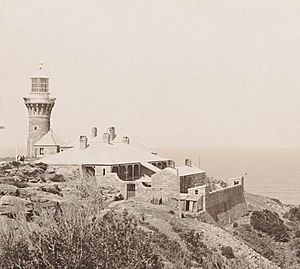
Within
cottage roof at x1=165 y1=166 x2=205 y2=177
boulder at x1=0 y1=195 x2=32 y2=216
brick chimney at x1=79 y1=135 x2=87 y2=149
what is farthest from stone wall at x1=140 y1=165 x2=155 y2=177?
boulder at x1=0 y1=195 x2=32 y2=216

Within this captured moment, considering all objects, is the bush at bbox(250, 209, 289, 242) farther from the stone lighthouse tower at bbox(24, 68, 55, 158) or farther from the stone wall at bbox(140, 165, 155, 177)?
the stone lighthouse tower at bbox(24, 68, 55, 158)

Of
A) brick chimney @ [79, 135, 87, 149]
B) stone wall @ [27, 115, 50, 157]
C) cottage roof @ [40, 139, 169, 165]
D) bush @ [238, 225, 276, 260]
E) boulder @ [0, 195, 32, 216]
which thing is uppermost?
stone wall @ [27, 115, 50, 157]

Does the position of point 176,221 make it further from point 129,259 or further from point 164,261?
point 129,259

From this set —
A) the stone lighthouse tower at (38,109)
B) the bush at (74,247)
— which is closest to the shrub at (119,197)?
the stone lighthouse tower at (38,109)

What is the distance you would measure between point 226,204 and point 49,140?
14.5 meters

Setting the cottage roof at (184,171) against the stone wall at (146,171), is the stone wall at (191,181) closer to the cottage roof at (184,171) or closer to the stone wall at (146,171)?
the cottage roof at (184,171)

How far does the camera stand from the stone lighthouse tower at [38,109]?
177 feet

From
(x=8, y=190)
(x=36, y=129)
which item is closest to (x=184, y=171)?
(x=8, y=190)

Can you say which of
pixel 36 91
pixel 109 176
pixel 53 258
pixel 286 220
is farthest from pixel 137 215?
pixel 36 91

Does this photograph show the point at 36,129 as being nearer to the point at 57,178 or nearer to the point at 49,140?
the point at 49,140

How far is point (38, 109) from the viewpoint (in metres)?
54.0

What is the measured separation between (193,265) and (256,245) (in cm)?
1038

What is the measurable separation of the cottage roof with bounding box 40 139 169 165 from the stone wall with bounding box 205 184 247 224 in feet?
19.3

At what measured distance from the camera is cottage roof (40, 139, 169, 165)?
1770 inches
